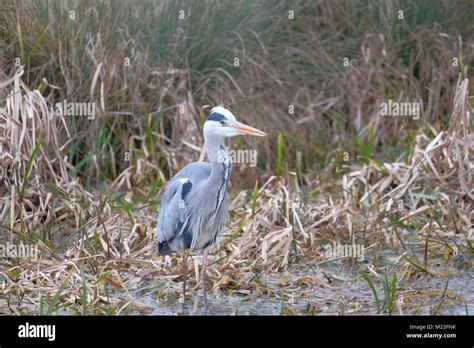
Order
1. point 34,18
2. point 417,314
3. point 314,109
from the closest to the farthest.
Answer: point 417,314 → point 34,18 → point 314,109

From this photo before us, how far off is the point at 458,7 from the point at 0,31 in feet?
13.6

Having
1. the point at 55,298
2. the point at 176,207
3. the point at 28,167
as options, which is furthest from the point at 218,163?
the point at 28,167

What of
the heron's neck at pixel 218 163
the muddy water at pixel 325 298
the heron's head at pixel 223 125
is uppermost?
the heron's head at pixel 223 125

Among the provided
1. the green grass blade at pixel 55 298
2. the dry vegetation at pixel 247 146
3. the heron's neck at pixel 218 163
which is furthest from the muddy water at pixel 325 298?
the heron's neck at pixel 218 163

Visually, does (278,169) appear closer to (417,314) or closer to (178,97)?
(178,97)

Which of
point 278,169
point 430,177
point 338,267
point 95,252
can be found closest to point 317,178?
point 278,169

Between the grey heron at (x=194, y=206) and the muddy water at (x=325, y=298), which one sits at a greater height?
the grey heron at (x=194, y=206)

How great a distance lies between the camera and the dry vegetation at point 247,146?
693 cm

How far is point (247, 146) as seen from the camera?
Result: 9141 millimetres

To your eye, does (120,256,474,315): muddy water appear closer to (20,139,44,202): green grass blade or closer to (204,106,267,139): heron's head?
(204,106,267,139): heron's head

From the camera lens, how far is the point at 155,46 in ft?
30.1

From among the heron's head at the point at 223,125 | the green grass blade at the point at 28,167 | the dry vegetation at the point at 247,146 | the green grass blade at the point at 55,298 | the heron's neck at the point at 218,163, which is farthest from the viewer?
the green grass blade at the point at 28,167

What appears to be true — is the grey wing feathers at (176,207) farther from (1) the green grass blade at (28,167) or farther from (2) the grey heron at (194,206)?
(1) the green grass blade at (28,167)

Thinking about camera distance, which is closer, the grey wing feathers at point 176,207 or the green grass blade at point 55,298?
the green grass blade at point 55,298
